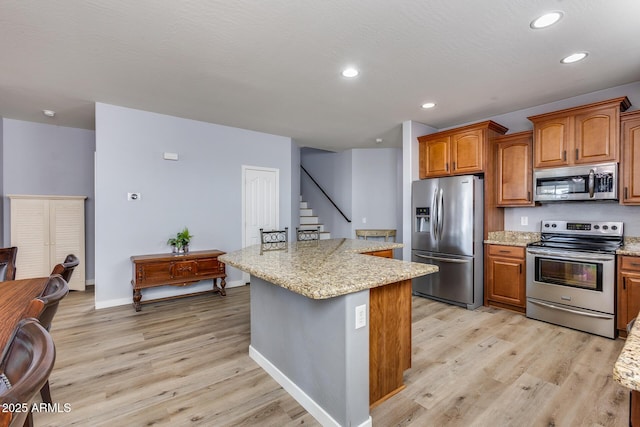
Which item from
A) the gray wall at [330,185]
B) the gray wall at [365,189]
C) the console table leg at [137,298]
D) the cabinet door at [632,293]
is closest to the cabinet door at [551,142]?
the cabinet door at [632,293]

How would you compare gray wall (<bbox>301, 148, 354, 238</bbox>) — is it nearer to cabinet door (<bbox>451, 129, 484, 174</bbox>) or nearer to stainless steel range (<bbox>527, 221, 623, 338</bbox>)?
cabinet door (<bbox>451, 129, 484, 174</bbox>)

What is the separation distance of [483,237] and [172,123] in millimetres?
4587

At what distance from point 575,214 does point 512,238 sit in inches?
28.6

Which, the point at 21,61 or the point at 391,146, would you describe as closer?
the point at 21,61

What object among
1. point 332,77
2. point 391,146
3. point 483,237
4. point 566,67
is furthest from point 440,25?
point 391,146

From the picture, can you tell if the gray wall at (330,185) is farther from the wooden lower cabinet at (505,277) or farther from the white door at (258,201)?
the wooden lower cabinet at (505,277)

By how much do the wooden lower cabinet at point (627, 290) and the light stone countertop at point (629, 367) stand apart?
9.44 feet

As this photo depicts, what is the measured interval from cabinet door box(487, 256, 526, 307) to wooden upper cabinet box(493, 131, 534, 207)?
0.76 meters

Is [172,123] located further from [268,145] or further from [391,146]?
[391,146]

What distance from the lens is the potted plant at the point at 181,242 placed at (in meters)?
4.19

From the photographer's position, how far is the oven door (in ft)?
9.50

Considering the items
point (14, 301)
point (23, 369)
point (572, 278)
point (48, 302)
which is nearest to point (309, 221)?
point (572, 278)

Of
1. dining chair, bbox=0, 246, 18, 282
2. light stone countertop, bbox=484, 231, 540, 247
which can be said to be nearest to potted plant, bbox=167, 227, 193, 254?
dining chair, bbox=0, 246, 18, 282

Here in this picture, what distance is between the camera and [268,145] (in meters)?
5.21
